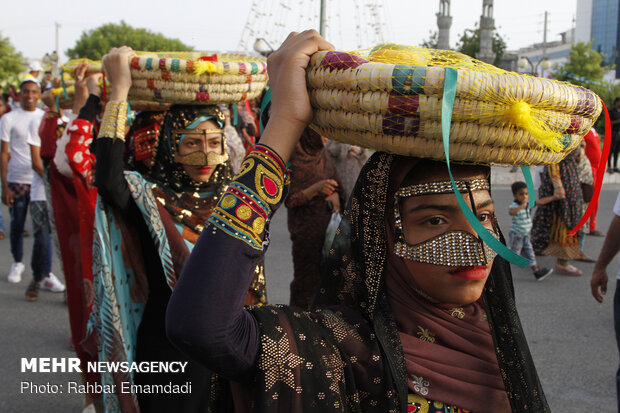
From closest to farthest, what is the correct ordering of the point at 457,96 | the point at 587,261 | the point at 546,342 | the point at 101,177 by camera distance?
1. the point at 457,96
2. the point at 101,177
3. the point at 546,342
4. the point at 587,261

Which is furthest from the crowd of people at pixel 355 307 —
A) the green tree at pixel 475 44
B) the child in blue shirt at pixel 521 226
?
the green tree at pixel 475 44

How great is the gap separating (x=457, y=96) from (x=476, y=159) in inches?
7.4

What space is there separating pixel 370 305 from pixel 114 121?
1.95 meters

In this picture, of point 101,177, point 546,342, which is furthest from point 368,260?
point 546,342

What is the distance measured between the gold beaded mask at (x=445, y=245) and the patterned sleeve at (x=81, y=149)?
7.64 feet

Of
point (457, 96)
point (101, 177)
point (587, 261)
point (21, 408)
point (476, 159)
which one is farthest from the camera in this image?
point (587, 261)

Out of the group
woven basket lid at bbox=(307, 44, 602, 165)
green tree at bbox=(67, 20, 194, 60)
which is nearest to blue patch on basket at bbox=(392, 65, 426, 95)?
woven basket lid at bbox=(307, 44, 602, 165)

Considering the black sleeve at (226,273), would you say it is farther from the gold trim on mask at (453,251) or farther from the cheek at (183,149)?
the cheek at (183,149)

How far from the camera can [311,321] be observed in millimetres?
1579

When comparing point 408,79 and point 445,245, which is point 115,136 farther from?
point 408,79

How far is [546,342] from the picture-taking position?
5266mm

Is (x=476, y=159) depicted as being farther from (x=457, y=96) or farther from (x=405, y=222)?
(x=405, y=222)

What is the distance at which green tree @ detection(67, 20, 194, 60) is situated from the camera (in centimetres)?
5547

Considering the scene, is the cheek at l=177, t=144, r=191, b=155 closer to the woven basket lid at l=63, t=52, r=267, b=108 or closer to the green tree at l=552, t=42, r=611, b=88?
the woven basket lid at l=63, t=52, r=267, b=108
